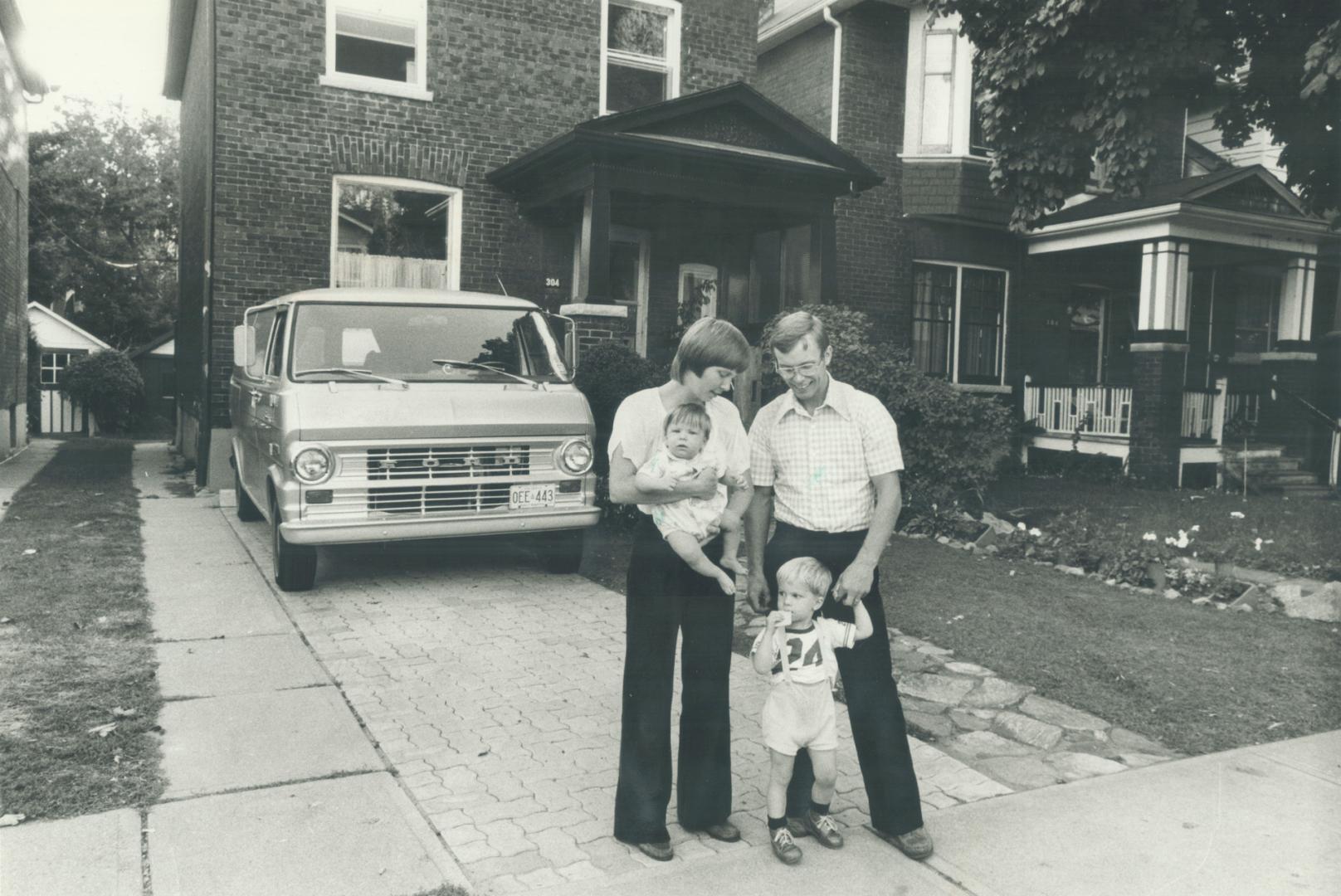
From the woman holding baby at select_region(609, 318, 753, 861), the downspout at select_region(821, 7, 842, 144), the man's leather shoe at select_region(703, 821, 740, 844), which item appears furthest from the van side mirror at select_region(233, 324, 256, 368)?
the downspout at select_region(821, 7, 842, 144)

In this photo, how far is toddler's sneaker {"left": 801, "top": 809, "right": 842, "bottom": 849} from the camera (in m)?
3.67

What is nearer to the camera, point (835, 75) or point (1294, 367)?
point (1294, 367)

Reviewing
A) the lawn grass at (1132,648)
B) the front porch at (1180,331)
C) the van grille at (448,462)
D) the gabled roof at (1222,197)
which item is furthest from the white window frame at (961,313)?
the van grille at (448,462)

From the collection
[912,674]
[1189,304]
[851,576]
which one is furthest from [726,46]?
[851,576]

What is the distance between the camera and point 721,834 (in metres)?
3.73

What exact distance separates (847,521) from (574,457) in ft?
13.8

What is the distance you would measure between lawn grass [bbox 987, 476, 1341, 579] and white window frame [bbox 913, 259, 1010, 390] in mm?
2371

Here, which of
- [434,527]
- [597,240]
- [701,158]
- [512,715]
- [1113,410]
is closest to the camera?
[512,715]

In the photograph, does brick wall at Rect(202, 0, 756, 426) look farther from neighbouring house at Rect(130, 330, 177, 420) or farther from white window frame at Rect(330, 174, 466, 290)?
neighbouring house at Rect(130, 330, 177, 420)

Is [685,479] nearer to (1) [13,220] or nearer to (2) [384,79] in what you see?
(2) [384,79]

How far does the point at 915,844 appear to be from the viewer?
3.60 m

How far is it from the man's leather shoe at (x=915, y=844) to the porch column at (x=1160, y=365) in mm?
11785

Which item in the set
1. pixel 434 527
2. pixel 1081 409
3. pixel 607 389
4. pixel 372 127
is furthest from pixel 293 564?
pixel 1081 409

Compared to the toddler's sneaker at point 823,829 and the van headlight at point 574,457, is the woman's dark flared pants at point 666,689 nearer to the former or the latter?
the toddler's sneaker at point 823,829
